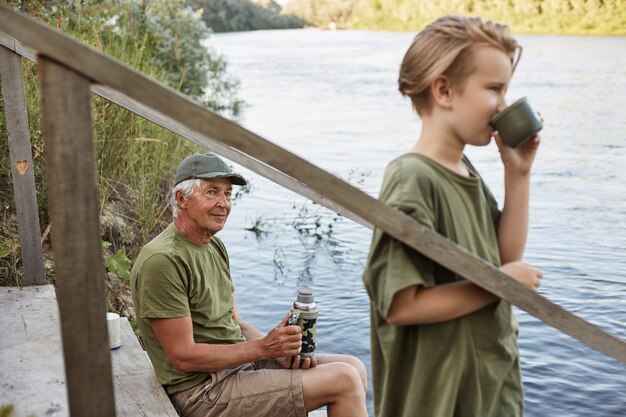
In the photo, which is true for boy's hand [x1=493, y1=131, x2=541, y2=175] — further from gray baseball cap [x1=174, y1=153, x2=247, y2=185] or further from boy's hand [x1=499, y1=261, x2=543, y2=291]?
gray baseball cap [x1=174, y1=153, x2=247, y2=185]

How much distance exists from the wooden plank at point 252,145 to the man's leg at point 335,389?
137 cm

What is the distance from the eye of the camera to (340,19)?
5844 cm

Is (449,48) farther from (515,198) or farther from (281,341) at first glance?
(281,341)

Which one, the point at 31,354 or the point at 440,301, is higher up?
the point at 440,301

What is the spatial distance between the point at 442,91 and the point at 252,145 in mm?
426

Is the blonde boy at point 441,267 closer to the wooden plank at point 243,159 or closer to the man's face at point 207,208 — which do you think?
the wooden plank at point 243,159

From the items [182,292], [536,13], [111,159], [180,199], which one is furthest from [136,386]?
[536,13]

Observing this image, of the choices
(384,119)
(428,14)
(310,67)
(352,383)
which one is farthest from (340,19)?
(352,383)

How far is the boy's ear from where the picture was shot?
1.83 metres

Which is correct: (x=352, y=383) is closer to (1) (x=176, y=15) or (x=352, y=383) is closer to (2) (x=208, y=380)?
(2) (x=208, y=380)

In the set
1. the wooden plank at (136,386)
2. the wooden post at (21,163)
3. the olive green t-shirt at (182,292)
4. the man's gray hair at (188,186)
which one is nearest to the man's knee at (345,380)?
the olive green t-shirt at (182,292)

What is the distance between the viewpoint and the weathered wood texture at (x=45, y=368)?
294 cm

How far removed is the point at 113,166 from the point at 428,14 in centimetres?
3721

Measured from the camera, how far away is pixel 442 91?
6.05ft
